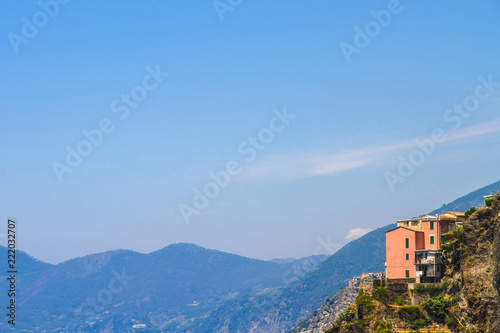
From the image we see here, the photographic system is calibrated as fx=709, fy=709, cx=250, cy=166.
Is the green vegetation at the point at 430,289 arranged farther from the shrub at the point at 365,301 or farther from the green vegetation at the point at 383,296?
the shrub at the point at 365,301

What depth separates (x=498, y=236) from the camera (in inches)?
1924

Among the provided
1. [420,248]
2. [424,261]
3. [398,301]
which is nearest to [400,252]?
[420,248]

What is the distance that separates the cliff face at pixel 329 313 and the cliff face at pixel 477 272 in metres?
110

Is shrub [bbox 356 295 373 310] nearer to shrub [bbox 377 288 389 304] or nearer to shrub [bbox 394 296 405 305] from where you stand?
shrub [bbox 377 288 389 304]

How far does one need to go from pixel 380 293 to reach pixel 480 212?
35.4ft

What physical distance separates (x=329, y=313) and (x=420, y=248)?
4871 inches

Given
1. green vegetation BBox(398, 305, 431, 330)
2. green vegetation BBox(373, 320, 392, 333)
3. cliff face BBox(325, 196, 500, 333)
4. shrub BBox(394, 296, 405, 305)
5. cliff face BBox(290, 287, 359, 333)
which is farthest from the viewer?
cliff face BBox(290, 287, 359, 333)

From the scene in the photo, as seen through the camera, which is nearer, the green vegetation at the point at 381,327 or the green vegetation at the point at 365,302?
the green vegetation at the point at 381,327

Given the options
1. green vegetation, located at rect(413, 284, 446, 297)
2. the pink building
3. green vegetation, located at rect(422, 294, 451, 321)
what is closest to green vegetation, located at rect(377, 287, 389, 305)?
the pink building

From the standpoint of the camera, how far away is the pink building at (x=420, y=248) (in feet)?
186

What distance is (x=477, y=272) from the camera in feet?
167

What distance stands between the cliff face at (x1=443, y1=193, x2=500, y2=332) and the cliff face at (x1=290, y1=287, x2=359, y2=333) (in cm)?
10967

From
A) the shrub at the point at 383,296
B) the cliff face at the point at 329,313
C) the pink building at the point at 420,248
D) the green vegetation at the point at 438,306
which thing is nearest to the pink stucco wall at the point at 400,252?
the pink building at the point at 420,248

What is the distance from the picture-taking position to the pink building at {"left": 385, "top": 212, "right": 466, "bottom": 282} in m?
56.8
